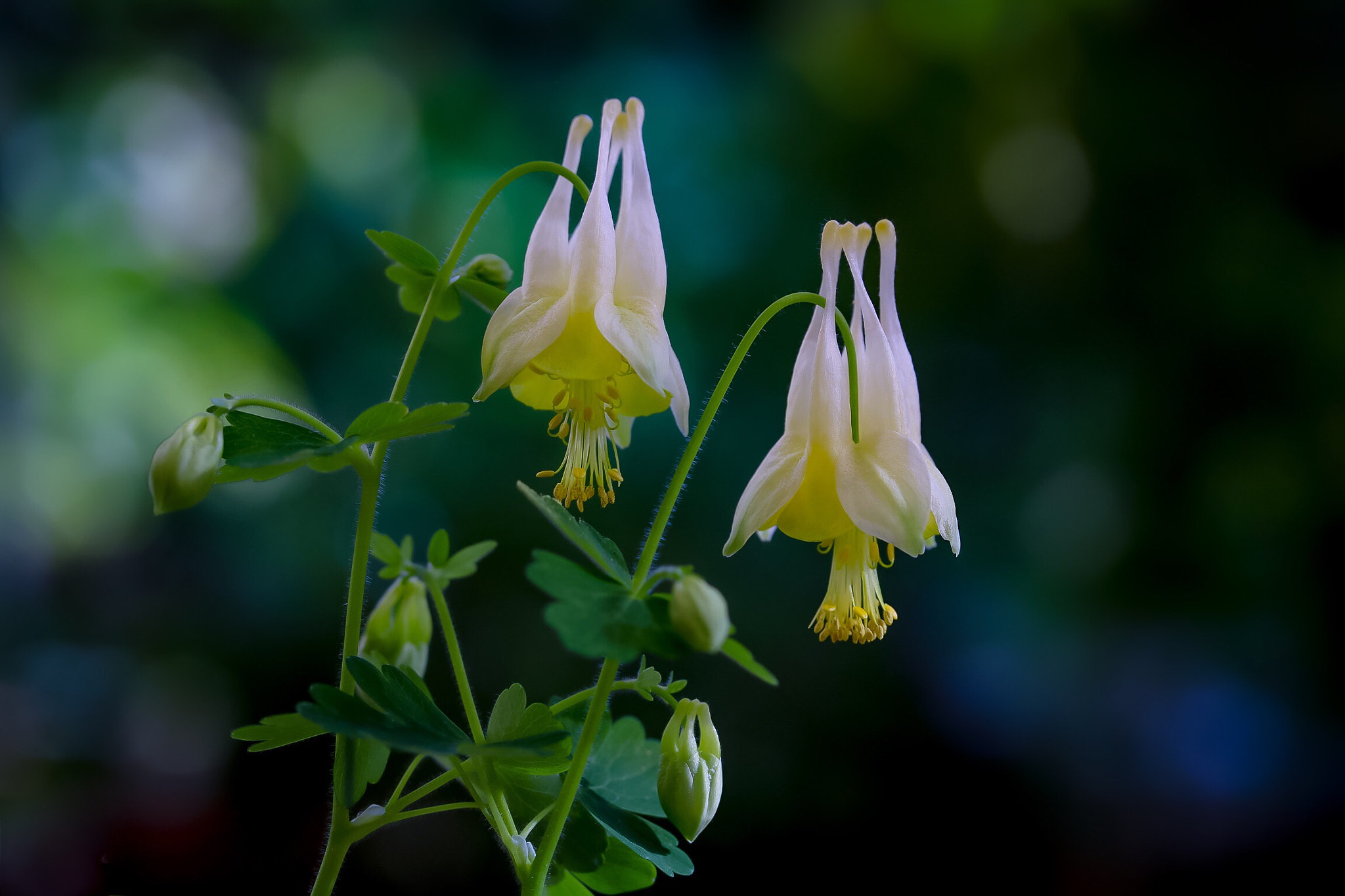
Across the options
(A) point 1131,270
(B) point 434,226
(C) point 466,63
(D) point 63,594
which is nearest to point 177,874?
(D) point 63,594

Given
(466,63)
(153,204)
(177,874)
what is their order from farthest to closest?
(466,63), (153,204), (177,874)

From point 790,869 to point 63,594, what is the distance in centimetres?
214

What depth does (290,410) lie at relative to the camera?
2.19ft

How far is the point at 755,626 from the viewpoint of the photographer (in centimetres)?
275

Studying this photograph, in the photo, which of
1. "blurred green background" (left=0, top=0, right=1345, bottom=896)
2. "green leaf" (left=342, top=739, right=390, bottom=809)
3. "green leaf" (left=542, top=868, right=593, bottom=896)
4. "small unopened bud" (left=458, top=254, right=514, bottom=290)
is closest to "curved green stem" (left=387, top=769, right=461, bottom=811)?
"green leaf" (left=342, top=739, right=390, bottom=809)

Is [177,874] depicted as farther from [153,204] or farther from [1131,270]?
[1131,270]

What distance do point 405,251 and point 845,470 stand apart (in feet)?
1.14

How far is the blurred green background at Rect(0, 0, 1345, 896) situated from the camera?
271cm

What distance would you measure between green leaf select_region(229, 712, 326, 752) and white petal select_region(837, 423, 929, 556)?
0.37 meters

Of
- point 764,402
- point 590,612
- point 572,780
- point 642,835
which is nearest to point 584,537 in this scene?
point 590,612

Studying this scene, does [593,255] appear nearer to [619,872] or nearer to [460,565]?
[460,565]

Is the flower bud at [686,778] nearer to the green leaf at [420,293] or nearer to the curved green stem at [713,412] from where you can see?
the curved green stem at [713,412]

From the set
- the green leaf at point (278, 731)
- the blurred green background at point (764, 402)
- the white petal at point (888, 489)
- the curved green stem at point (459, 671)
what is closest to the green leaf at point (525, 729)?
the curved green stem at point (459, 671)

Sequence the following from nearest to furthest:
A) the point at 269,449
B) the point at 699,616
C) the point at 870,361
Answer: the point at 699,616 < the point at 269,449 < the point at 870,361
